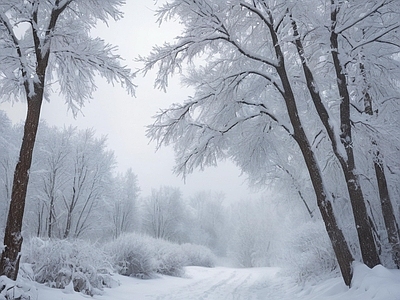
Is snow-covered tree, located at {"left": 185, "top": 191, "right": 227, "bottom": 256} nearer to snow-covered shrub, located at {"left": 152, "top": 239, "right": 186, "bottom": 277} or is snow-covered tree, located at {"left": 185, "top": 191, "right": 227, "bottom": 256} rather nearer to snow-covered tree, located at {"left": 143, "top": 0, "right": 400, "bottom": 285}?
snow-covered shrub, located at {"left": 152, "top": 239, "right": 186, "bottom": 277}

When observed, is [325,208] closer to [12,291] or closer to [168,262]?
[12,291]

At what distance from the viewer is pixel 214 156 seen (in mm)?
6293

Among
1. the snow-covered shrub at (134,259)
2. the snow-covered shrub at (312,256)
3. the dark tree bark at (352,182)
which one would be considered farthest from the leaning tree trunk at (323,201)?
the snow-covered shrub at (134,259)

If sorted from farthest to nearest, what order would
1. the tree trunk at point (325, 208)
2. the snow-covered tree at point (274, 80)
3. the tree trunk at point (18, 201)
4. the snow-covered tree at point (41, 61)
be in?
the snow-covered tree at point (274, 80) → the tree trunk at point (325, 208) → the snow-covered tree at point (41, 61) → the tree trunk at point (18, 201)

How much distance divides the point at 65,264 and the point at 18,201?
6.45 ft

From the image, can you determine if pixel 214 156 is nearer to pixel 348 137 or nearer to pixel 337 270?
pixel 348 137

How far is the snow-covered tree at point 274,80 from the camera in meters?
5.05

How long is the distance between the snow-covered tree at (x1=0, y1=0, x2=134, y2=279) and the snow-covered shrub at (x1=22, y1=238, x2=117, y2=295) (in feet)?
4.89

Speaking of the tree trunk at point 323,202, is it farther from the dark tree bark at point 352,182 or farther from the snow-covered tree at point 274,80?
the dark tree bark at point 352,182

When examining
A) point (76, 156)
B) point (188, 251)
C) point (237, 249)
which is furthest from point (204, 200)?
point (76, 156)

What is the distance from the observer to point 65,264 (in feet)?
17.9

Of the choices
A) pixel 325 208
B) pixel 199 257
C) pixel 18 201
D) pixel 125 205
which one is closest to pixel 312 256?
pixel 325 208

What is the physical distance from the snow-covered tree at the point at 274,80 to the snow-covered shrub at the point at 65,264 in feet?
9.17

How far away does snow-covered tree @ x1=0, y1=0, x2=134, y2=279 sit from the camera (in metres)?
4.24
